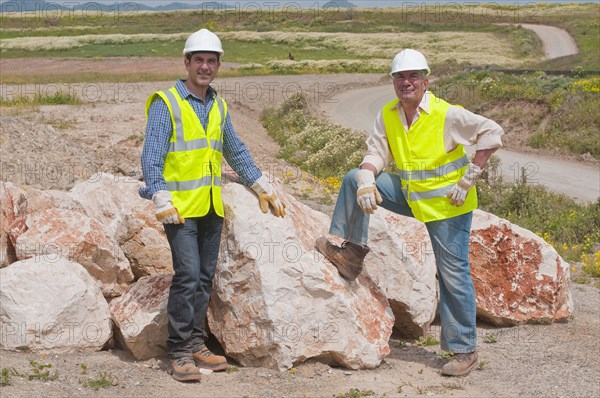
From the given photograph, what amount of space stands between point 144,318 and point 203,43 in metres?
2.08

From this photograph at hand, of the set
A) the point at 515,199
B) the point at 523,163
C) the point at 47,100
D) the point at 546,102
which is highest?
the point at 546,102

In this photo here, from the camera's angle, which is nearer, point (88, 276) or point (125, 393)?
point (125, 393)

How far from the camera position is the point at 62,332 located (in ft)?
20.0

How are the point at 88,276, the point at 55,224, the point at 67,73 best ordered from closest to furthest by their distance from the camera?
1. the point at 88,276
2. the point at 55,224
3. the point at 67,73

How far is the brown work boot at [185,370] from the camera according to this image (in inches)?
224

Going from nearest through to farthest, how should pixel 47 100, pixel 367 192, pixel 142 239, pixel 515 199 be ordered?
pixel 367 192, pixel 142 239, pixel 515 199, pixel 47 100

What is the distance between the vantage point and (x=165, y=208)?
216 inches

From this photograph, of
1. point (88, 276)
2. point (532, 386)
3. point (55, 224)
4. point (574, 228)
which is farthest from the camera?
point (574, 228)

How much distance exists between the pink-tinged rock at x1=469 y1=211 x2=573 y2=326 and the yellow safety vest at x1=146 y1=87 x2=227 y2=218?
2698 millimetres

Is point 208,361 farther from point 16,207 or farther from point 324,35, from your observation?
point 324,35

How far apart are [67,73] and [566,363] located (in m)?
38.0

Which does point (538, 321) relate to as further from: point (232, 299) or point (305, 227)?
point (232, 299)

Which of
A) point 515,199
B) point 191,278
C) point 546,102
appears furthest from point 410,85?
point 546,102

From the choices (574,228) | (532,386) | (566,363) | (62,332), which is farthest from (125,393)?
(574,228)
